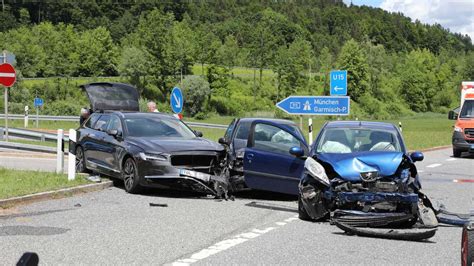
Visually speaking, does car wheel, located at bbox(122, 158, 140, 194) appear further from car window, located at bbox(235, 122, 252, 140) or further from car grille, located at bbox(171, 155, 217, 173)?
car window, located at bbox(235, 122, 252, 140)

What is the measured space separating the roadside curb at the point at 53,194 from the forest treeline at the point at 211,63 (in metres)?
63.5

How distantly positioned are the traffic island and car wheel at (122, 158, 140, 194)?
0.68 m

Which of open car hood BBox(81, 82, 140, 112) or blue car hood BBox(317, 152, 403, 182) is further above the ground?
open car hood BBox(81, 82, 140, 112)

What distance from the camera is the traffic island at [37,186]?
34.3 ft

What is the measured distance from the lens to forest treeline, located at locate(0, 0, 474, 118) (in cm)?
10331

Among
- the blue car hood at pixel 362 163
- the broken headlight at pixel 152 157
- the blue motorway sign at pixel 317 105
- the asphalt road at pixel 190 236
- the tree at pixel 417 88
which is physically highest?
the tree at pixel 417 88

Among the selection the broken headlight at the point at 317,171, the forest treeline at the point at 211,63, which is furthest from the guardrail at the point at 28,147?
the forest treeline at the point at 211,63

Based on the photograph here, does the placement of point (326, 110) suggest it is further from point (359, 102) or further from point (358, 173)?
point (359, 102)

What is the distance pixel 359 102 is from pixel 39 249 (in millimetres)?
104139

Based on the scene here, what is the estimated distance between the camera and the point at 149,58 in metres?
109

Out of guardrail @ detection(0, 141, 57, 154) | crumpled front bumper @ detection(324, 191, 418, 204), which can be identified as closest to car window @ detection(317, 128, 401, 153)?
crumpled front bumper @ detection(324, 191, 418, 204)

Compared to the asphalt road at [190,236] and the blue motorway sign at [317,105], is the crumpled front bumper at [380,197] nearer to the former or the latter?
the asphalt road at [190,236]

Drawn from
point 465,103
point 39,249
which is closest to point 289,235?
point 39,249

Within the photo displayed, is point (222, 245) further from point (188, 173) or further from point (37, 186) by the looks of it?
point (37, 186)
